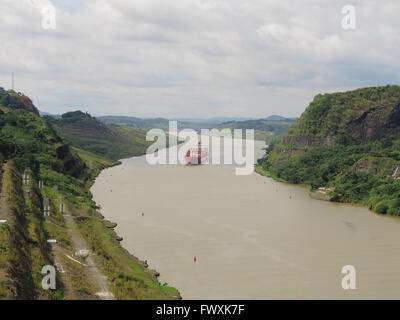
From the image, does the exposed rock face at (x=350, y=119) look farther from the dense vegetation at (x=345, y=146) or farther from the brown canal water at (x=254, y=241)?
the brown canal water at (x=254, y=241)

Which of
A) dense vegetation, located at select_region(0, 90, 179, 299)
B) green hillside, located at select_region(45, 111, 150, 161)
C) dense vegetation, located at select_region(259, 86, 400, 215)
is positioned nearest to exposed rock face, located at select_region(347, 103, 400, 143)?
dense vegetation, located at select_region(259, 86, 400, 215)

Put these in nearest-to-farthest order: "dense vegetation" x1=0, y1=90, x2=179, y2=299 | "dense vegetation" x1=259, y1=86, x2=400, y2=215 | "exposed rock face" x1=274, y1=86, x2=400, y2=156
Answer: "dense vegetation" x1=0, y1=90, x2=179, y2=299, "dense vegetation" x1=259, y1=86, x2=400, y2=215, "exposed rock face" x1=274, y1=86, x2=400, y2=156

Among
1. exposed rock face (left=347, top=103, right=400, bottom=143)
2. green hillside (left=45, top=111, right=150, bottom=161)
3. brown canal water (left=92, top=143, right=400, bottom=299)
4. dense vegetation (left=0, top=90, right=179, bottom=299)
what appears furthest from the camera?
green hillside (left=45, top=111, right=150, bottom=161)

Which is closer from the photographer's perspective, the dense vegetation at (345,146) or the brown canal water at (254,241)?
the brown canal water at (254,241)

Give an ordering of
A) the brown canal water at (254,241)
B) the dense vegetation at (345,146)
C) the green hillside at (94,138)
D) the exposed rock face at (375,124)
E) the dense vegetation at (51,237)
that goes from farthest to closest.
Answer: the green hillside at (94,138) < the exposed rock face at (375,124) < the dense vegetation at (345,146) < the brown canal water at (254,241) < the dense vegetation at (51,237)

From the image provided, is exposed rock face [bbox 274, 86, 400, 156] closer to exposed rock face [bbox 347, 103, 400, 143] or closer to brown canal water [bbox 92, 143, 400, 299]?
exposed rock face [bbox 347, 103, 400, 143]

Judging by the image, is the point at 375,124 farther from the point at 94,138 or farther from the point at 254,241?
the point at 94,138

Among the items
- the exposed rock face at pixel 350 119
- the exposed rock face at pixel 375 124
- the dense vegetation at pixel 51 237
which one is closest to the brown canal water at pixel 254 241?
the dense vegetation at pixel 51 237

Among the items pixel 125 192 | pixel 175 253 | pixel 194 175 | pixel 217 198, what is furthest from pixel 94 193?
pixel 175 253

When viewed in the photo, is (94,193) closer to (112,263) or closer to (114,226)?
(114,226)
